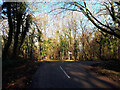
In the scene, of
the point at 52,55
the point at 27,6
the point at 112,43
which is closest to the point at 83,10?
the point at 27,6

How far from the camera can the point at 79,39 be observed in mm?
41750

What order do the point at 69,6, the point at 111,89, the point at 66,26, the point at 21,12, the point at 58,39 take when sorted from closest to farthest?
1. the point at 111,89
2. the point at 69,6
3. the point at 21,12
4. the point at 66,26
5. the point at 58,39

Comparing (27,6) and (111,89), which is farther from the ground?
(27,6)

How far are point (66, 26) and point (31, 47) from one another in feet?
48.5

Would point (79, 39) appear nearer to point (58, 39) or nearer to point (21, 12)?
point (58, 39)

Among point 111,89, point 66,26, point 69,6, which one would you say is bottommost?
point 111,89

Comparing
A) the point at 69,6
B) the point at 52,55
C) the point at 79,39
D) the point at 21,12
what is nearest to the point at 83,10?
the point at 69,6

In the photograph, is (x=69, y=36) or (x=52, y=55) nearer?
(x=69, y=36)

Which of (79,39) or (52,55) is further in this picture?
(52,55)

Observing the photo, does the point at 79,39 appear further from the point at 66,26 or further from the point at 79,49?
Answer: the point at 66,26

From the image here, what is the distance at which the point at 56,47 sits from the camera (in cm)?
4547

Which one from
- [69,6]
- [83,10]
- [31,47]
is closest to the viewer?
[83,10]

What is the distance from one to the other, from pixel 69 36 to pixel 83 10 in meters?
29.6

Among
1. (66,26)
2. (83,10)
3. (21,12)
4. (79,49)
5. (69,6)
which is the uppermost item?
(66,26)
